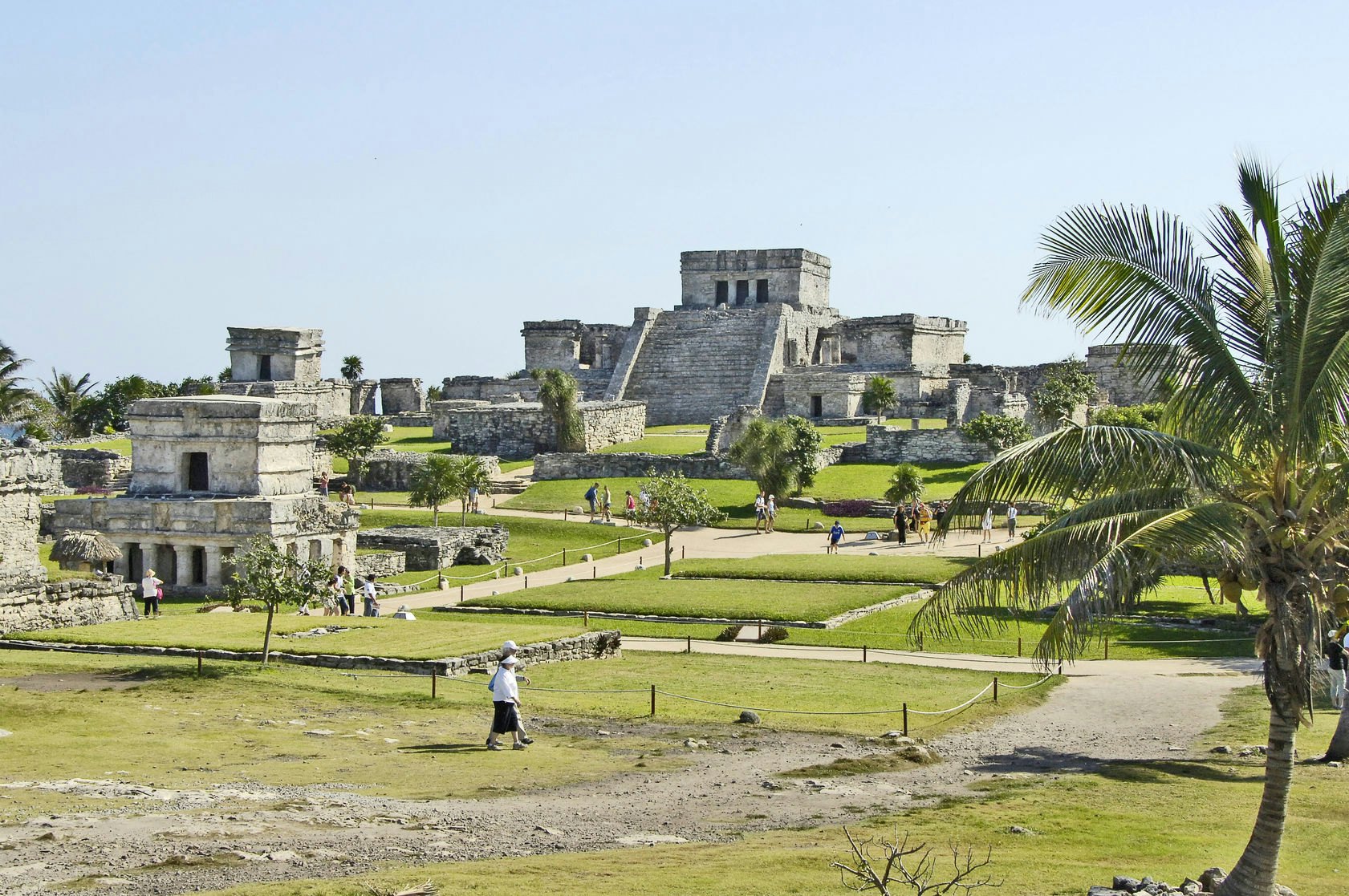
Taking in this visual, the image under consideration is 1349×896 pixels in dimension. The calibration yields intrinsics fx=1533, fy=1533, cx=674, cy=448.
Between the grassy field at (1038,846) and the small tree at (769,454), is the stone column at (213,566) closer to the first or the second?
the small tree at (769,454)

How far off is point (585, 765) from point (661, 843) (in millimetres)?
3266

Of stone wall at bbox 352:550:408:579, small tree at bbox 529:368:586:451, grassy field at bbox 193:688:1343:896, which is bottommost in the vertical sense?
grassy field at bbox 193:688:1343:896

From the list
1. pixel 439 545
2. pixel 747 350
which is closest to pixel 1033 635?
pixel 439 545

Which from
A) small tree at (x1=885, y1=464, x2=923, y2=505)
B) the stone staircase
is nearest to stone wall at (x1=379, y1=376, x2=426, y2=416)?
the stone staircase

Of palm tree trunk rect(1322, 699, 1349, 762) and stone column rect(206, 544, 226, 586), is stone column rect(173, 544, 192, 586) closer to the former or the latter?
stone column rect(206, 544, 226, 586)

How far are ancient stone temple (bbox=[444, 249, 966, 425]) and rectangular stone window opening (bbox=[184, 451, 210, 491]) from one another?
1144 inches

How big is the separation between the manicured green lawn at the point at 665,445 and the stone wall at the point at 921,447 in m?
6.04

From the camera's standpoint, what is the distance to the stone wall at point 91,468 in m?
46.9

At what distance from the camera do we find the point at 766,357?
6378 cm

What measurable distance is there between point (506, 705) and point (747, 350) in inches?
1965

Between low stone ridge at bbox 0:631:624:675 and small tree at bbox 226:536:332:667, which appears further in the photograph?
small tree at bbox 226:536:332:667

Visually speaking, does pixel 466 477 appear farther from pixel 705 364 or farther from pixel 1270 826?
pixel 1270 826

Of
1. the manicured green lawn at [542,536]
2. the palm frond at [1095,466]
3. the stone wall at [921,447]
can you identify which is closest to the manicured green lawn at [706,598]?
the manicured green lawn at [542,536]

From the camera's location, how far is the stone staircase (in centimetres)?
6353
